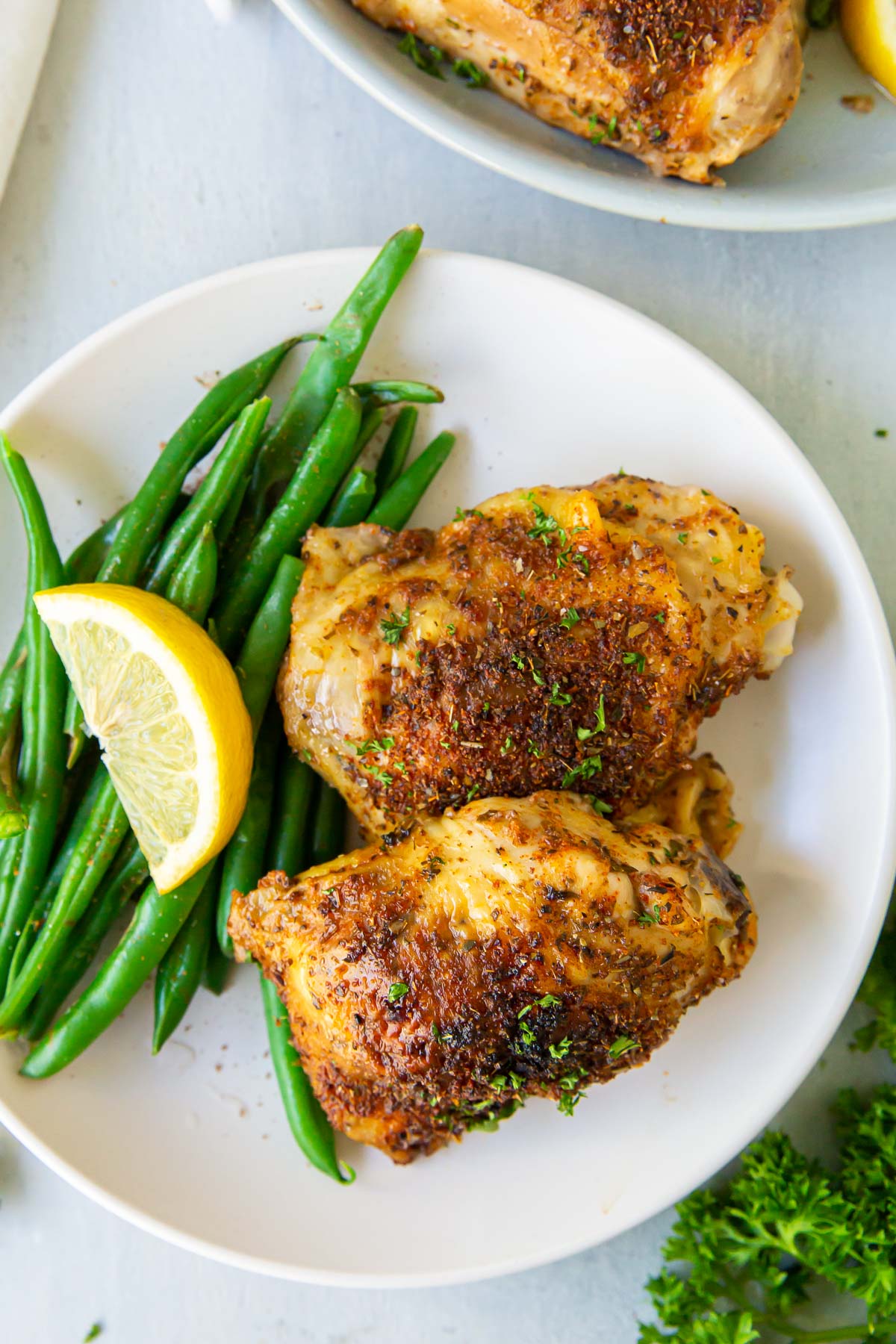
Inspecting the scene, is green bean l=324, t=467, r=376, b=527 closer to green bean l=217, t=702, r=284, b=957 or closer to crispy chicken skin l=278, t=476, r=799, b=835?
crispy chicken skin l=278, t=476, r=799, b=835

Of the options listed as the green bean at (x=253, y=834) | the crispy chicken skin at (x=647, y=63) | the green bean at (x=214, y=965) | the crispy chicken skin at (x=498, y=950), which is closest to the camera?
the crispy chicken skin at (x=498, y=950)

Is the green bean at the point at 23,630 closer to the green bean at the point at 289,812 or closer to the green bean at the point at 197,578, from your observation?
the green bean at the point at 197,578

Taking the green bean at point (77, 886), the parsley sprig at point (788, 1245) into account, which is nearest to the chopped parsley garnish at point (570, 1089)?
the parsley sprig at point (788, 1245)

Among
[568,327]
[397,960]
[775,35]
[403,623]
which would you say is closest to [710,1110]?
[397,960]

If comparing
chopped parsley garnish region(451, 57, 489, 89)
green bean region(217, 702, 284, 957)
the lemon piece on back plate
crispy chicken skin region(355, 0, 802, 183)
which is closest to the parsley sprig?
green bean region(217, 702, 284, 957)

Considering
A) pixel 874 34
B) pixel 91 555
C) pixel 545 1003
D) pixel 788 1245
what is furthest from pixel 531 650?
pixel 874 34

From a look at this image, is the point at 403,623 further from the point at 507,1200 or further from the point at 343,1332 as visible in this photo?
the point at 343,1332

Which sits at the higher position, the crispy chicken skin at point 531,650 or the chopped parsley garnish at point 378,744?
the crispy chicken skin at point 531,650
